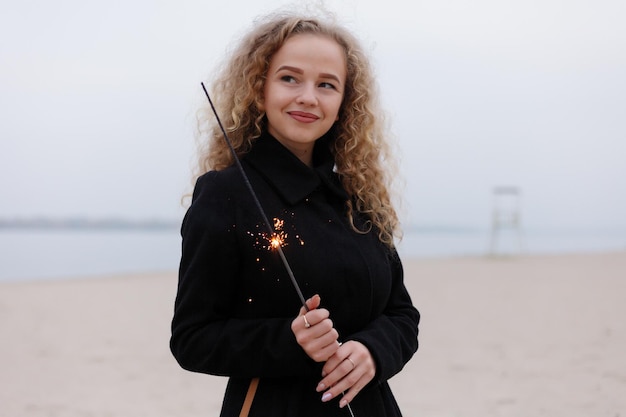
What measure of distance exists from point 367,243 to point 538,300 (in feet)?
27.1

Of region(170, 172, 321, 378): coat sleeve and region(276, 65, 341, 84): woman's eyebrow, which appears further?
region(276, 65, 341, 84): woman's eyebrow

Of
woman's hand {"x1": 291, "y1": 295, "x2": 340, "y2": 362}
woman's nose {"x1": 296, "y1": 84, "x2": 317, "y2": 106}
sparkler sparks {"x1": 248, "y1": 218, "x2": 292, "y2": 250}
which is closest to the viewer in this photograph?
woman's hand {"x1": 291, "y1": 295, "x2": 340, "y2": 362}

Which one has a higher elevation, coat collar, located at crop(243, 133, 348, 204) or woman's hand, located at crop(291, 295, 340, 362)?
coat collar, located at crop(243, 133, 348, 204)

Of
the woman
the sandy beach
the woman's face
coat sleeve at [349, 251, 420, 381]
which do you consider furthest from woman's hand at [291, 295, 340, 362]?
the sandy beach

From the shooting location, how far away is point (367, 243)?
155 cm

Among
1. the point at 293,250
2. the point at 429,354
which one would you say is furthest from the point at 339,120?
the point at 429,354

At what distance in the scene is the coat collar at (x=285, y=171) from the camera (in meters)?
1.48

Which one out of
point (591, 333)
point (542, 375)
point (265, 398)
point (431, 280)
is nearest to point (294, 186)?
point (265, 398)

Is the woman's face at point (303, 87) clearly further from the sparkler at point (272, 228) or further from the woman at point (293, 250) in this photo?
the sparkler at point (272, 228)

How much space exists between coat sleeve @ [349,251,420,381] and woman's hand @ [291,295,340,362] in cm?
13

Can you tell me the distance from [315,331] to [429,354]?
204 inches

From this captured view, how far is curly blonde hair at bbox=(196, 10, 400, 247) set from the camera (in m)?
1.56

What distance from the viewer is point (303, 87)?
149cm

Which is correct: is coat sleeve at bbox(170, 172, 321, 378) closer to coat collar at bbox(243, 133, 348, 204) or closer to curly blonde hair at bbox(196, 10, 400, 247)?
coat collar at bbox(243, 133, 348, 204)
